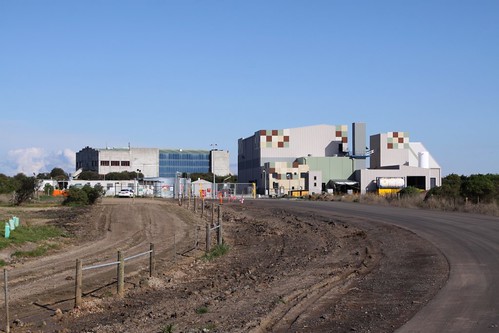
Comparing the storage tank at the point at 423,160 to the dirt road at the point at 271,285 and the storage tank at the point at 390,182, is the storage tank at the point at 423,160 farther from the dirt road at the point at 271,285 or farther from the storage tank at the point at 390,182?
the dirt road at the point at 271,285

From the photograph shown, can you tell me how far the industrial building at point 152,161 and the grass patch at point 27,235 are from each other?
118 m

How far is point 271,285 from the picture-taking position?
55.8 feet

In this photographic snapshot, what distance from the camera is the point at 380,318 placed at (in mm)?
12398

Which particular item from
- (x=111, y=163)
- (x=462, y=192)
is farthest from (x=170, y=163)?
(x=462, y=192)

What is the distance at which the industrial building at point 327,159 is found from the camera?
104812 mm

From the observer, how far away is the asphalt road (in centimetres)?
1161

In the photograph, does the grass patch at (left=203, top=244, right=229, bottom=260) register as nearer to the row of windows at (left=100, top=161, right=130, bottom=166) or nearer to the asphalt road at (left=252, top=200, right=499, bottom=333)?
the asphalt road at (left=252, top=200, right=499, bottom=333)

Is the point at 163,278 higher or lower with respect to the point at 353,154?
lower

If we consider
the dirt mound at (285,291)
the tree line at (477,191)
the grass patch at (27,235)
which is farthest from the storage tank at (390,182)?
the grass patch at (27,235)

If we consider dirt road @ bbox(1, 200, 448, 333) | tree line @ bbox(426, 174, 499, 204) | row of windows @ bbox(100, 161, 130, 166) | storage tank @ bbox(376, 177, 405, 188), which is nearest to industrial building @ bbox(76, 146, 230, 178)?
row of windows @ bbox(100, 161, 130, 166)

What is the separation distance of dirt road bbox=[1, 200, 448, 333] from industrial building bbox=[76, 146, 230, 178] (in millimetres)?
122468

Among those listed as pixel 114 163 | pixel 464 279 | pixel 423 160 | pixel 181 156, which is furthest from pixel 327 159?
pixel 464 279

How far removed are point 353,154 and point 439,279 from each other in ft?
312

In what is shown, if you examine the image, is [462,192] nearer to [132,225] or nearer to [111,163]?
[132,225]
